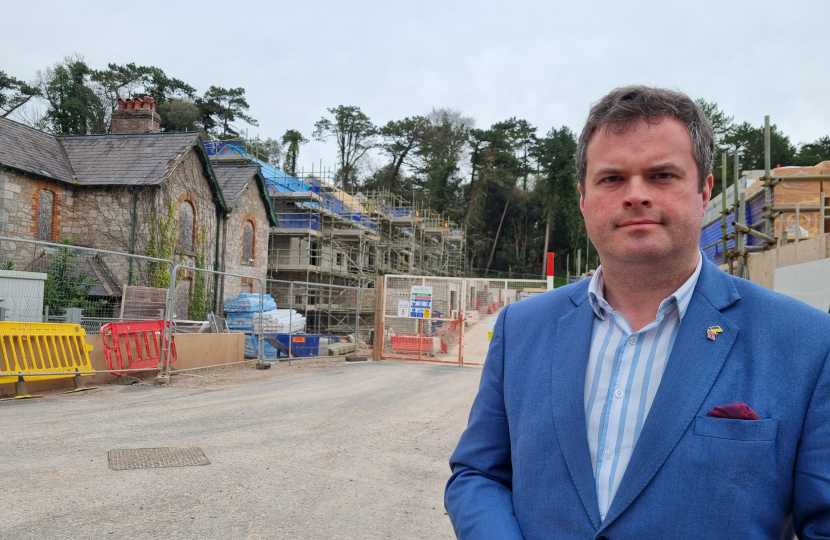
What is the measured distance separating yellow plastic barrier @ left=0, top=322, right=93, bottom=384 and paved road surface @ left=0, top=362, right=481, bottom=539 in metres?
0.60

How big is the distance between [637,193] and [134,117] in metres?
28.0

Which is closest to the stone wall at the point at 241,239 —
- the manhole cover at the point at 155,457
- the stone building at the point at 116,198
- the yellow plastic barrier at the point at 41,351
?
the stone building at the point at 116,198

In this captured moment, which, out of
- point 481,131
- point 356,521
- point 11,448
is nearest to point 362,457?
point 356,521

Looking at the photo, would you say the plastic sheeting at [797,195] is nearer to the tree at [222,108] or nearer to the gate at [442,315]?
the gate at [442,315]

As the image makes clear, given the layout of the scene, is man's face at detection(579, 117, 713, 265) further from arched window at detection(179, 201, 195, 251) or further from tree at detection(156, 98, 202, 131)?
tree at detection(156, 98, 202, 131)

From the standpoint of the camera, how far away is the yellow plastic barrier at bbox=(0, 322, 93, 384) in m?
9.60

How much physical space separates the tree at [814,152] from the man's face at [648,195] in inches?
2241

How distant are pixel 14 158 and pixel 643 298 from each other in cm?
2300

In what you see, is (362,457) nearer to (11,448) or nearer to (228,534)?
(228,534)

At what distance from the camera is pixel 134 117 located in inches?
1029

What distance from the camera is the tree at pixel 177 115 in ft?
152

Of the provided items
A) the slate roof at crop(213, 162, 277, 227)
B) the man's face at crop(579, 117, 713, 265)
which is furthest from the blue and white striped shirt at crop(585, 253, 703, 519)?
the slate roof at crop(213, 162, 277, 227)

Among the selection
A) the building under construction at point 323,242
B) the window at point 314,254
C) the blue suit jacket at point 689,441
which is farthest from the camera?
the window at point 314,254

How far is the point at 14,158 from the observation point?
66.2ft
